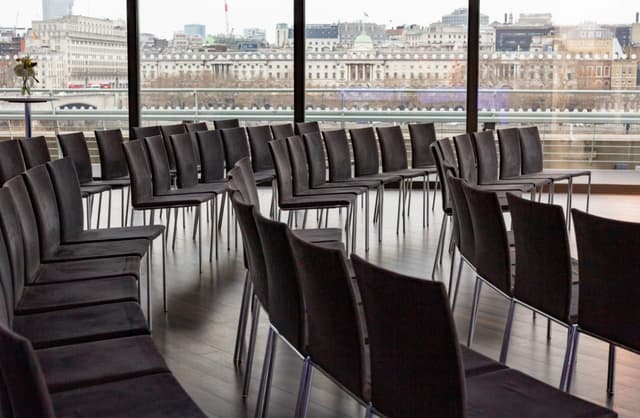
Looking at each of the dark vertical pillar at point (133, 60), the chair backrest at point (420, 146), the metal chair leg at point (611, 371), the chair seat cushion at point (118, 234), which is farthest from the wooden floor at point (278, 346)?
the dark vertical pillar at point (133, 60)

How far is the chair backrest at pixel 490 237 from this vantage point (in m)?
3.85

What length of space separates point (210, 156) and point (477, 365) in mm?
4597

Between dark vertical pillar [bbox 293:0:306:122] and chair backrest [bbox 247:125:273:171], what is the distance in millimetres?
2252

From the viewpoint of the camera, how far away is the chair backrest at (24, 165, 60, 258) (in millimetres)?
4086

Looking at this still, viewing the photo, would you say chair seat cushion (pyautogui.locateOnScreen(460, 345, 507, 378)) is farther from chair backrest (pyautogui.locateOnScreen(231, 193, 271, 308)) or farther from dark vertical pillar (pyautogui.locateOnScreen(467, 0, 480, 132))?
dark vertical pillar (pyautogui.locateOnScreen(467, 0, 480, 132))

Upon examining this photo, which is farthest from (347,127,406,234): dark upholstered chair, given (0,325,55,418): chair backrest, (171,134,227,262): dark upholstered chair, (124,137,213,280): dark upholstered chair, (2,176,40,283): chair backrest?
(0,325,55,418): chair backrest

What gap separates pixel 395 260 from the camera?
648 centimetres

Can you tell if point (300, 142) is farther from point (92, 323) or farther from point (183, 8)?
point (183, 8)

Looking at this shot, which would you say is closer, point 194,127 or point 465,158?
point 465,158

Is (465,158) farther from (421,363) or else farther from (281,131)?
(421,363)

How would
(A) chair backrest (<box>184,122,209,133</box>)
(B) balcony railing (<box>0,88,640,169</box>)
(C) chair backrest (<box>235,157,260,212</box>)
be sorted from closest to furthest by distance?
(C) chair backrest (<box>235,157,260,212</box>) → (A) chair backrest (<box>184,122,209,133</box>) → (B) balcony railing (<box>0,88,640,169</box>)

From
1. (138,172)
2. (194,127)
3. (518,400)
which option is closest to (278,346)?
(138,172)

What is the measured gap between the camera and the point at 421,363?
234cm

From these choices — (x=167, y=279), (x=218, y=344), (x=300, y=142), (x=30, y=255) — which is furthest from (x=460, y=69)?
(x=30, y=255)
